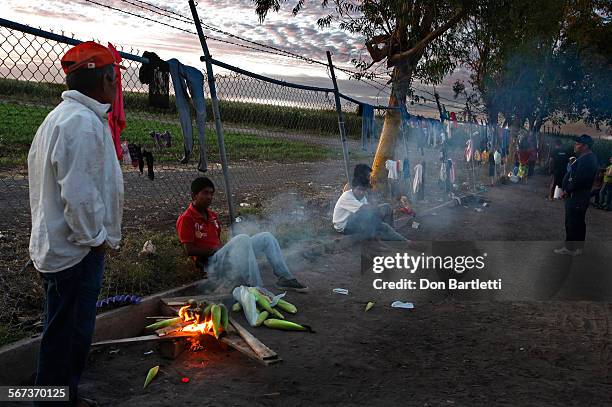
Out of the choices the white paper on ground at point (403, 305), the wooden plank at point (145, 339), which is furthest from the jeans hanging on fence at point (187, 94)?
the white paper on ground at point (403, 305)

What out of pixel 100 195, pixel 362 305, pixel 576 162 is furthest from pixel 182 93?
pixel 576 162

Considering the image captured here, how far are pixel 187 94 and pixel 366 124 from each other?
745 centimetres

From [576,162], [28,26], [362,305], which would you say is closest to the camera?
[28,26]

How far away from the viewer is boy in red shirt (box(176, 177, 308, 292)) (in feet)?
19.4

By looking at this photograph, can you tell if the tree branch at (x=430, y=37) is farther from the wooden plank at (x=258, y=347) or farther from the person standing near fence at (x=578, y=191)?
the wooden plank at (x=258, y=347)

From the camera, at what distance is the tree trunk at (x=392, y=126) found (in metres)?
14.0

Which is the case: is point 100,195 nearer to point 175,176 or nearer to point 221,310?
point 221,310

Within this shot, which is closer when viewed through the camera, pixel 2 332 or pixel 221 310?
pixel 2 332

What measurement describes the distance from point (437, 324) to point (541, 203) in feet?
42.5

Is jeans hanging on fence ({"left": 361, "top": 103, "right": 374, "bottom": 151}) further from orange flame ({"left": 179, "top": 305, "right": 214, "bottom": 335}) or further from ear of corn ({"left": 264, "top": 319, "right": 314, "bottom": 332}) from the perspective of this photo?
orange flame ({"left": 179, "top": 305, "right": 214, "bottom": 335})

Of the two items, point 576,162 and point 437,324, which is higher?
point 576,162

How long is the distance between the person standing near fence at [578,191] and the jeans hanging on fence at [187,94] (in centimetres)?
595

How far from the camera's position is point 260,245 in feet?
20.5

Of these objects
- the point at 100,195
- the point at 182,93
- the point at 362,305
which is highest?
the point at 182,93
